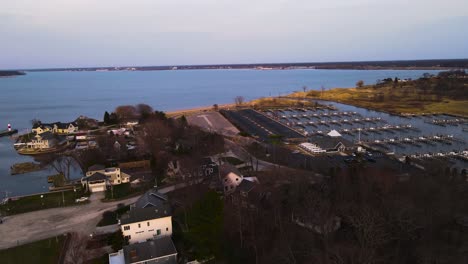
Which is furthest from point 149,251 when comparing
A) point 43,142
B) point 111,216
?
point 43,142

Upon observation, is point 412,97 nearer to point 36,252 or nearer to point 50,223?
point 50,223

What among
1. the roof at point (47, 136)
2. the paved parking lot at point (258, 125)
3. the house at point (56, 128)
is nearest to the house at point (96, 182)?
the roof at point (47, 136)

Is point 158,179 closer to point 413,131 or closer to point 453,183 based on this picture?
point 453,183

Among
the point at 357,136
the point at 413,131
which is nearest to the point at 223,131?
the point at 357,136

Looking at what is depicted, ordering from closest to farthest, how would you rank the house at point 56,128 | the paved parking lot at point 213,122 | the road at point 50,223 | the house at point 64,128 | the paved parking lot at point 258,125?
the road at point 50,223 < the paved parking lot at point 258,125 < the house at point 56,128 < the paved parking lot at point 213,122 < the house at point 64,128

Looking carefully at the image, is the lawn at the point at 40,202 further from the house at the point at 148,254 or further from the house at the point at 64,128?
the house at the point at 64,128

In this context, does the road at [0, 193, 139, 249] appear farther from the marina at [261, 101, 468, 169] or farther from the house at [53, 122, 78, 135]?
the house at [53, 122, 78, 135]
